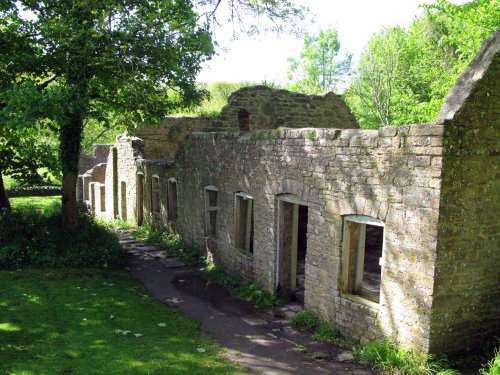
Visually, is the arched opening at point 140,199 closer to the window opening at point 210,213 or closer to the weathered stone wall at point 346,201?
the window opening at point 210,213

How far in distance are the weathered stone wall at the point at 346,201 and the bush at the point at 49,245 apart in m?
3.65

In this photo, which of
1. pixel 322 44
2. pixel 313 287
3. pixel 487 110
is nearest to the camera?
pixel 487 110

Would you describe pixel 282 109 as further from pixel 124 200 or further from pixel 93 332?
pixel 124 200

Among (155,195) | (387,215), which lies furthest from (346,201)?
(155,195)

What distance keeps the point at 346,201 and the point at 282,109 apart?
25.8ft

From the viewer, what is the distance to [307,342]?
7.71m

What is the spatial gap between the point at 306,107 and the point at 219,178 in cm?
501

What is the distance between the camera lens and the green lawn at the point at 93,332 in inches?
257

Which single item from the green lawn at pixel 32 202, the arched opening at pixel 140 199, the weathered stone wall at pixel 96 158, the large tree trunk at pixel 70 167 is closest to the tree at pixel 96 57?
the large tree trunk at pixel 70 167

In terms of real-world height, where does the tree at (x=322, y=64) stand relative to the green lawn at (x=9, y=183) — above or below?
above

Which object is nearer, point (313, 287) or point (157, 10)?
point (313, 287)

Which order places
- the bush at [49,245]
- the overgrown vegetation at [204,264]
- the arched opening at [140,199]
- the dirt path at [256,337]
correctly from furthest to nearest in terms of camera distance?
the arched opening at [140,199], the bush at [49,245], the overgrown vegetation at [204,264], the dirt path at [256,337]

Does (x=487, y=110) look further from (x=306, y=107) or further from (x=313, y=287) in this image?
(x=306, y=107)

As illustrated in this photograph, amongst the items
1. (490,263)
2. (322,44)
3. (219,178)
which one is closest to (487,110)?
(490,263)
